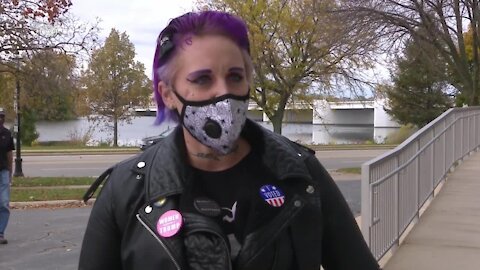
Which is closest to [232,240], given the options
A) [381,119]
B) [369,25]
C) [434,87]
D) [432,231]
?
[432,231]

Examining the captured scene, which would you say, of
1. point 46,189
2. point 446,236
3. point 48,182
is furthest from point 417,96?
point 446,236

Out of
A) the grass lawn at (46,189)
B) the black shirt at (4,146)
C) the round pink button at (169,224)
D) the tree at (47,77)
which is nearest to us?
the round pink button at (169,224)

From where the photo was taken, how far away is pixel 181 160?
1888 mm

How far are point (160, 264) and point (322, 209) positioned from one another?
0.53 m

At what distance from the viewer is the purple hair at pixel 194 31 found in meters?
1.88

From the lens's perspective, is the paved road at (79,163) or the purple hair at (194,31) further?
the paved road at (79,163)

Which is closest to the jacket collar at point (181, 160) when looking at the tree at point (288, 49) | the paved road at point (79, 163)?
the paved road at point (79, 163)

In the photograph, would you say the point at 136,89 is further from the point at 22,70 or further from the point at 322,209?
the point at 322,209

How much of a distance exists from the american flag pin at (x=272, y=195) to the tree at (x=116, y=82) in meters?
40.3

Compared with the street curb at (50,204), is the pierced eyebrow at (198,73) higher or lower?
higher

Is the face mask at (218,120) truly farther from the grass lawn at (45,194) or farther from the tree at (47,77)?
the tree at (47,77)

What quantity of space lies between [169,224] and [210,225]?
116mm

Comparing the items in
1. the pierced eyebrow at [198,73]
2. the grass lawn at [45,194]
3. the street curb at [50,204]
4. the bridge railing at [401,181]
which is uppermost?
the pierced eyebrow at [198,73]

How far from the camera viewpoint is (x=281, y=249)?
5.85 feet
